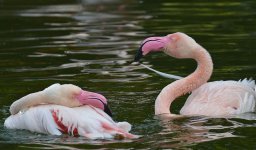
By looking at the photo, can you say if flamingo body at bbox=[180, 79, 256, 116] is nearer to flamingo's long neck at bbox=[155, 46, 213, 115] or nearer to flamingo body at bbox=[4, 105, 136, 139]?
flamingo's long neck at bbox=[155, 46, 213, 115]

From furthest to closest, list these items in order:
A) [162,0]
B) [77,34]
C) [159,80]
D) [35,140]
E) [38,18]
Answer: [162,0], [38,18], [77,34], [159,80], [35,140]

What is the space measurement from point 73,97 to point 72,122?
0.36 m

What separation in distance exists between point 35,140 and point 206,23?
9.59 m

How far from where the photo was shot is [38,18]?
18828 millimetres

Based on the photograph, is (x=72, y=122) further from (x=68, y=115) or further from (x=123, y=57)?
(x=123, y=57)

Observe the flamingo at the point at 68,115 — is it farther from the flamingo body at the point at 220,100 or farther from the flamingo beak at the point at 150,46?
the flamingo body at the point at 220,100

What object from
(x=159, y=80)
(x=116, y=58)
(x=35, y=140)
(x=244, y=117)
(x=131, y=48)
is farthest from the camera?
(x=131, y=48)

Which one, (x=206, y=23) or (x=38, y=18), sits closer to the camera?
(x=206, y=23)

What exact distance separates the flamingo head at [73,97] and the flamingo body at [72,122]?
0.19 ft

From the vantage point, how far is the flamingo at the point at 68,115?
7.98 m

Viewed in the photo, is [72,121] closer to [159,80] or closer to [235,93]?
[235,93]

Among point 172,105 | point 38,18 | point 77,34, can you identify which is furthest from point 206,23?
point 172,105

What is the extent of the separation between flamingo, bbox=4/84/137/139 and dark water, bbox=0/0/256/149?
106 mm

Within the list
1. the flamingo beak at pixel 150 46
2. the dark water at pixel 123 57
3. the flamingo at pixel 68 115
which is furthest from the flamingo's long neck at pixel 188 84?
the flamingo at pixel 68 115
